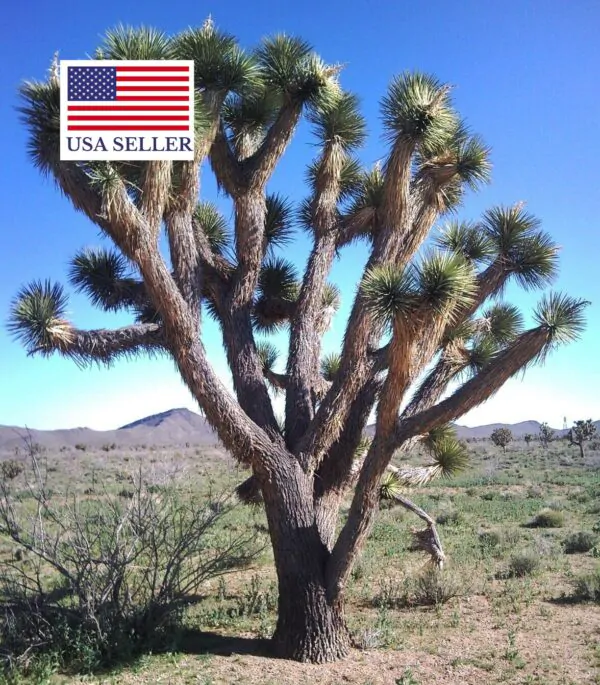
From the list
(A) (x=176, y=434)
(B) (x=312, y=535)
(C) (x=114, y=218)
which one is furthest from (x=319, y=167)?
(A) (x=176, y=434)

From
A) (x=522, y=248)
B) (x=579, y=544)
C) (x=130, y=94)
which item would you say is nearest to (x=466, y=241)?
(x=522, y=248)

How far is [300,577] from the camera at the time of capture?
6.93 m

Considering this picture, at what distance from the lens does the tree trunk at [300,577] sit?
6785 millimetres

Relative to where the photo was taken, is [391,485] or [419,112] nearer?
[419,112]

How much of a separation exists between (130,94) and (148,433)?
327ft

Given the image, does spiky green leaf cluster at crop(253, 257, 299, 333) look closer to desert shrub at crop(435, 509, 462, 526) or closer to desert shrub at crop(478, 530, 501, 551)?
desert shrub at crop(478, 530, 501, 551)

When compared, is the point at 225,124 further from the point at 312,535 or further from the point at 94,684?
the point at 94,684

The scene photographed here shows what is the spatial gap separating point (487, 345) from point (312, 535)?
3499 millimetres

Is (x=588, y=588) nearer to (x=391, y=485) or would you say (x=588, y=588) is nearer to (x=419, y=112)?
(x=391, y=485)

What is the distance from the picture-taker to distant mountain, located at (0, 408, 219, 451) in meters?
81.7

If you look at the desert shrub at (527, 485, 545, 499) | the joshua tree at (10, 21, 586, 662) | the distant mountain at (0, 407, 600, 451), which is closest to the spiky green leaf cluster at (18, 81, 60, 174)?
the joshua tree at (10, 21, 586, 662)

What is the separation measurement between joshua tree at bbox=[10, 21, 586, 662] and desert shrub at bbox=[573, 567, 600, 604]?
352 centimetres

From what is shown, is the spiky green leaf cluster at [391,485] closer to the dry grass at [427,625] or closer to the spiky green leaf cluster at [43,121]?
the dry grass at [427,625]

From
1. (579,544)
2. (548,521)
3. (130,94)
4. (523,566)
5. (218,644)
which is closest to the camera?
(218,644)
